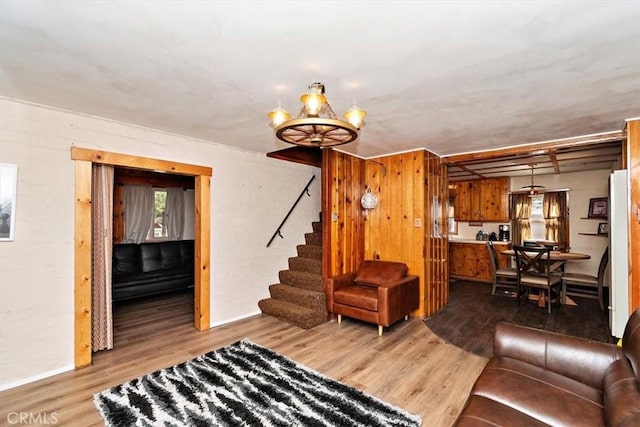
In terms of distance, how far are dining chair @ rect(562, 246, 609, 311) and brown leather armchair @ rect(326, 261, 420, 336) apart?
2.62m

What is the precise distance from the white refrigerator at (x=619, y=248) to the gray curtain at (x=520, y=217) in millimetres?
3822

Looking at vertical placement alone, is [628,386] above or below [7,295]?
below

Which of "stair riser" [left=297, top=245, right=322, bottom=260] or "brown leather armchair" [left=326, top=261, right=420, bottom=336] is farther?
A: "stair riser" [left=297, top=245, right=322, bottom=260]

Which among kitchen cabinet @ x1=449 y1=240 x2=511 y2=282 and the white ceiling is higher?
the white ceiling

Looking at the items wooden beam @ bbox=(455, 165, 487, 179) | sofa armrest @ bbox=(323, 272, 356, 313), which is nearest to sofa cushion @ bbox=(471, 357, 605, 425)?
sofa armrest @ bbox=(323, 272, 356, 313)

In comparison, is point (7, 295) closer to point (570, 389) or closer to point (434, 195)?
point (570, 389)

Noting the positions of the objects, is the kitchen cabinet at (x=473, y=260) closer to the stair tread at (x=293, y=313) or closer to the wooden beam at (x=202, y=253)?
the stair tread at (x=293, y=313)

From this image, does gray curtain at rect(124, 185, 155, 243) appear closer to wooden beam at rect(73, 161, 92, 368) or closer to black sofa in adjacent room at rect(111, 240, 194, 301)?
black sofa in adjacent room at rect(111, 240, 194, 301)

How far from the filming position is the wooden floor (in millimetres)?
2273

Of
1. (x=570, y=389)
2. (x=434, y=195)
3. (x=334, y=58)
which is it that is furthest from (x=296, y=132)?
(x=434, y=195)

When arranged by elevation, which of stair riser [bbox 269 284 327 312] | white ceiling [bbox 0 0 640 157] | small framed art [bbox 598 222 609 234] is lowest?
stair riser [bbox 269 284 327 312]

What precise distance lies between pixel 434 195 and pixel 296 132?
3.12m

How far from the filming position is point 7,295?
2.50m

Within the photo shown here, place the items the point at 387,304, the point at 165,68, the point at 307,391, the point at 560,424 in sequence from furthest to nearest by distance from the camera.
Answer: the point at 387,304 < the point at 307,391 < the point at 165,68 < the point at 560,424
